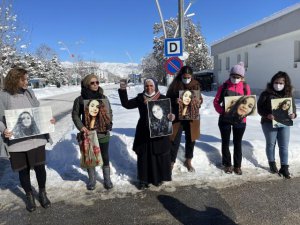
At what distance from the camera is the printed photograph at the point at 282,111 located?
16.6 ft

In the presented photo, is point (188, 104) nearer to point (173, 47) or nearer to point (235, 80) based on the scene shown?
point (235, 80)

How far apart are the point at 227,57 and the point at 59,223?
28.8 m

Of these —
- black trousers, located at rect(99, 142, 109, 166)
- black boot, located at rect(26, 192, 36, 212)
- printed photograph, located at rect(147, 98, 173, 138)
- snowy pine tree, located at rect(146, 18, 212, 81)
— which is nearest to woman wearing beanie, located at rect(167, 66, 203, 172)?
printed photograph, located at rect(147, 98, 173, 138)

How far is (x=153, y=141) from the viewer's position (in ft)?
15.4

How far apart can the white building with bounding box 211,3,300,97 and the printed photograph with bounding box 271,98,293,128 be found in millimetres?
13448

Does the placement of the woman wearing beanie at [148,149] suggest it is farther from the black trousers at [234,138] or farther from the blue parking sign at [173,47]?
the blue parking sign at [173,47]

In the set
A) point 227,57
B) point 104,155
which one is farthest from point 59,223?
point 227,57

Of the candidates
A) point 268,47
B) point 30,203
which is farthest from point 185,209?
point 268,47

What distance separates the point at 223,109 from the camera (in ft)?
16.9

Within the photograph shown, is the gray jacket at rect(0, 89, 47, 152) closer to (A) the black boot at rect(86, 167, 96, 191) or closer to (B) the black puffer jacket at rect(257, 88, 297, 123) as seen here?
(A) the black boot at rect(86, 167, 96, 191)

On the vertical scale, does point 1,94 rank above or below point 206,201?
above

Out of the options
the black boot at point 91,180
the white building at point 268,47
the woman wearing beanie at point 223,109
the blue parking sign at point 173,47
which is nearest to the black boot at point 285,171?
the woman wearing beanie at point 223,109

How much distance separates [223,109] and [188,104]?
632 millimetres

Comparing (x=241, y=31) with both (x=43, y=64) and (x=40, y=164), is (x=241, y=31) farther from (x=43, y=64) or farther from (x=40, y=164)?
(x=43, y=64)
